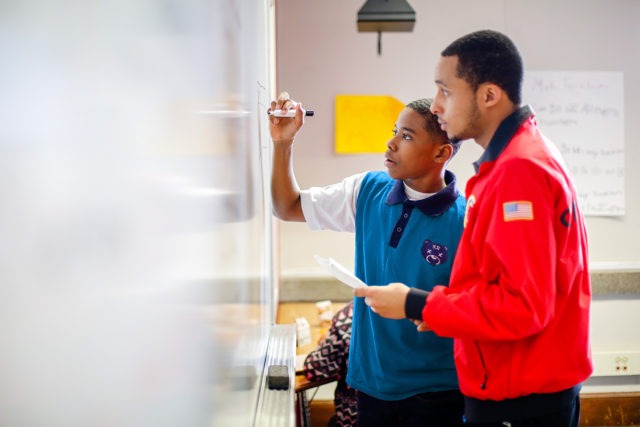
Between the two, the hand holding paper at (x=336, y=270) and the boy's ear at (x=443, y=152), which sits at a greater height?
the boy's ear at (x=443, y=152)

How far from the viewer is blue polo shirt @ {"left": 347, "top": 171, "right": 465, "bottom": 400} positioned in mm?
1173

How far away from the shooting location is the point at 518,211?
0.83m

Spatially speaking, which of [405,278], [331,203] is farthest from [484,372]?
[331,203]

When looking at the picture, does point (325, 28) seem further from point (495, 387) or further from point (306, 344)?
point (495, 387)

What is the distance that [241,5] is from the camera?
1001mm

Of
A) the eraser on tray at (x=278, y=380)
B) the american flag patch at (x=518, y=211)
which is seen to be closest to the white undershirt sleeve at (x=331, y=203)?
the eraser on tray at (x=278, y=380)

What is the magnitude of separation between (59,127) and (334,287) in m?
2.49

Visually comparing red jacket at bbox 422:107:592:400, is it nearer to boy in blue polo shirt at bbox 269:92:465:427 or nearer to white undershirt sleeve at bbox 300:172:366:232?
boy in blue polo shirt at bbox 269:92:465:427

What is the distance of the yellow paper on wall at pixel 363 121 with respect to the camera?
8.87ft

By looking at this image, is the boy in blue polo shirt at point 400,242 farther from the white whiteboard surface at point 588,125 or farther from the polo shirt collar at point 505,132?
the white whiteboard surface at point 588,125

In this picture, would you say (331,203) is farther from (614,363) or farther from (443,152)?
(614,363)

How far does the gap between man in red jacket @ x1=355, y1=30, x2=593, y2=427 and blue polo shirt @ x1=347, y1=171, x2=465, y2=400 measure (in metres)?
0.18

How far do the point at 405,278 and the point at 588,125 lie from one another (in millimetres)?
2020

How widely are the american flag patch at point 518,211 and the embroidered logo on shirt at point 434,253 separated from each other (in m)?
0.35
